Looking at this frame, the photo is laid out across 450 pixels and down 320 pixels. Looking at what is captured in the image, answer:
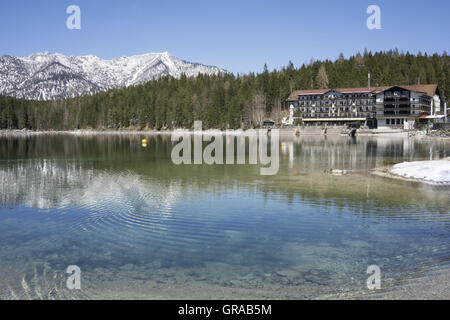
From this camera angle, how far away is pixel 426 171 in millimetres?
32812

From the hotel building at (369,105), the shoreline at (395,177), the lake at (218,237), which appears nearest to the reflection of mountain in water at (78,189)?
the lake at (218,237)

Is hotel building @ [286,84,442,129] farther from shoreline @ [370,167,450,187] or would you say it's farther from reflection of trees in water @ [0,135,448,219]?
reflection of trees in water @ [0,135,448,219]

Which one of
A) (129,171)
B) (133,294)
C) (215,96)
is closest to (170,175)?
(129,171)

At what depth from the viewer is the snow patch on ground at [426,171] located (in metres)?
31.0

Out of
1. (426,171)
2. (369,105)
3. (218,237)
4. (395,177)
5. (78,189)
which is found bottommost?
(218,237)

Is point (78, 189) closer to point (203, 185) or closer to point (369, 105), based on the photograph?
point (203, 185)

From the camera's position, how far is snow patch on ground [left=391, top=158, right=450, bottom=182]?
31016 millimetres

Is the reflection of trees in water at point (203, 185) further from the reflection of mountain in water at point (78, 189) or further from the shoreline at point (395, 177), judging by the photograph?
the shoreline at point (395, 177)

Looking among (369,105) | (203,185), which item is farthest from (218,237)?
(369,105)

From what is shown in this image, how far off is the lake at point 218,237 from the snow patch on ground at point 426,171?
2413 mm

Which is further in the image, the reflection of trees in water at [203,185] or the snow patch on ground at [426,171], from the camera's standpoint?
the snow patch on ground at [426,171]

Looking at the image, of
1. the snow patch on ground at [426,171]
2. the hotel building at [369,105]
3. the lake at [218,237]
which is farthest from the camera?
the hotel building at [369,105]

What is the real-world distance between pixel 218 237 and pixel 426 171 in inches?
921
